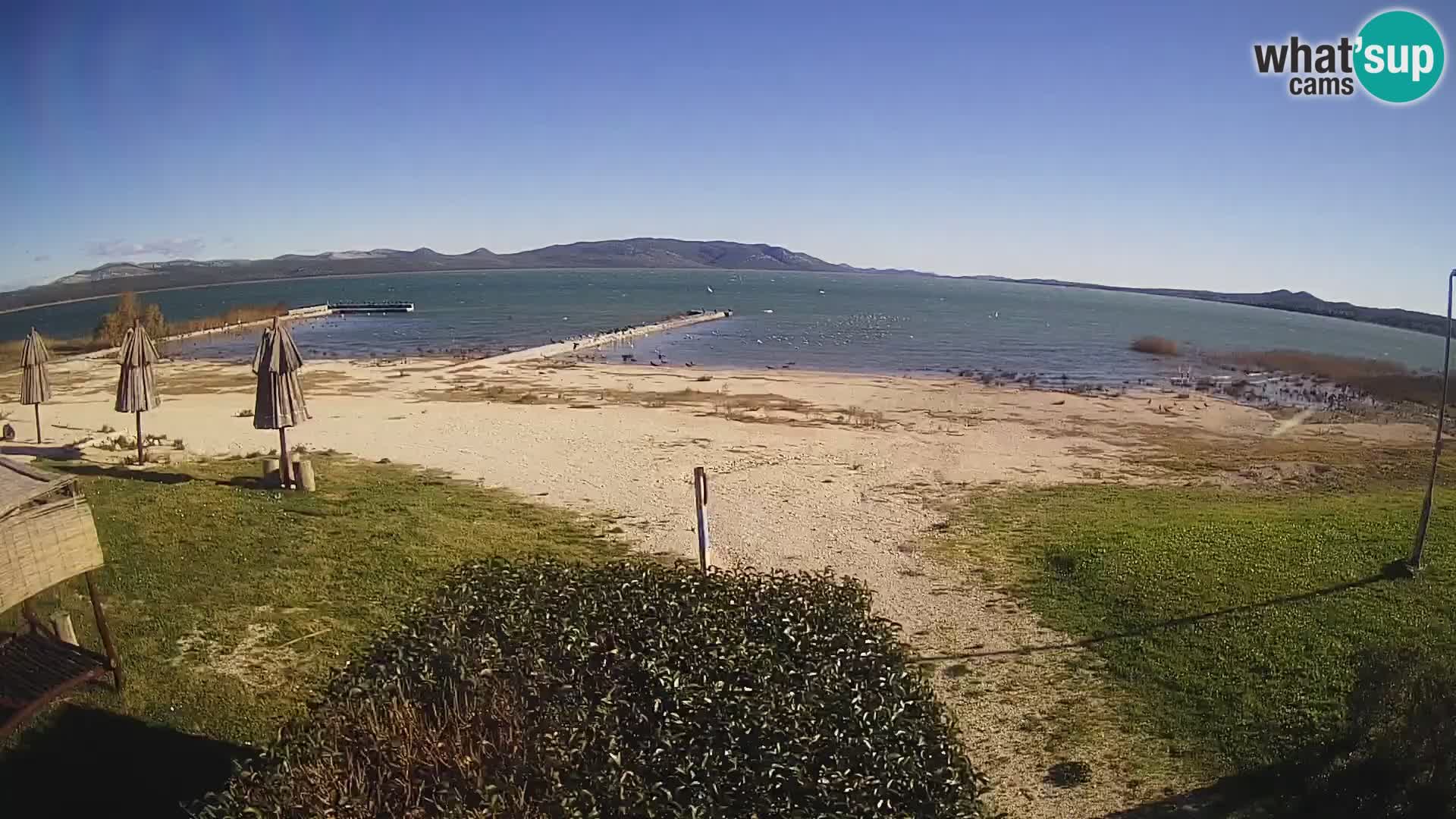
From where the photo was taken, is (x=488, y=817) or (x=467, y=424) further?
(x=467, y=424)

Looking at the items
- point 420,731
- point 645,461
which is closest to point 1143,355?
point 645,461

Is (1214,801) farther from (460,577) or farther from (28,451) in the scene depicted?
(28,451)

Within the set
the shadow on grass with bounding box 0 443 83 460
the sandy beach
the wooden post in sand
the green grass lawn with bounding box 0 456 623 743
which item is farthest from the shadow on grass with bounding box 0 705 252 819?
the shadow on grass with bounding box 0 443 83 460

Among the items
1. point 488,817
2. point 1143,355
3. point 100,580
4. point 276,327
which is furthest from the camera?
point 1143,355

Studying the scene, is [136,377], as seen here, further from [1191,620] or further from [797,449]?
[1191,620]

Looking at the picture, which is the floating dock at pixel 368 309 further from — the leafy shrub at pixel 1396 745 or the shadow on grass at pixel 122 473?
the leafy shrub at pixel 1396 745

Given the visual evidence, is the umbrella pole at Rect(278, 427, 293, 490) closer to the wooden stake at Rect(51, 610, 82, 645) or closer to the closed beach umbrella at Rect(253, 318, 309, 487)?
the closed beach umbrella at Rect(253, 318, 309, 487)

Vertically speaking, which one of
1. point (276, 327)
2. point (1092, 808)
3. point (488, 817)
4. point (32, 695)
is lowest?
point (1092, 808)
